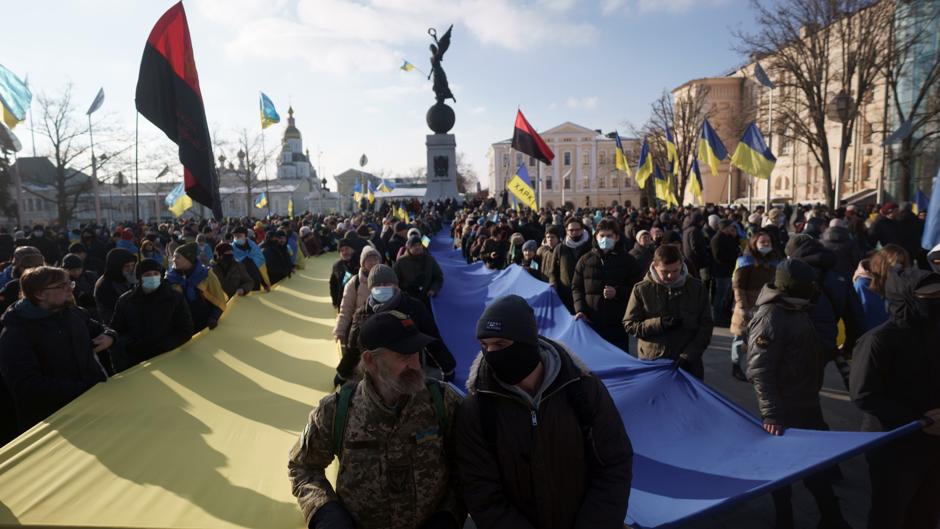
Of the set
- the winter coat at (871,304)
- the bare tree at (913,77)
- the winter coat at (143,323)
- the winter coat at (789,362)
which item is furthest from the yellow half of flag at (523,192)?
the bare tree at (913,77)

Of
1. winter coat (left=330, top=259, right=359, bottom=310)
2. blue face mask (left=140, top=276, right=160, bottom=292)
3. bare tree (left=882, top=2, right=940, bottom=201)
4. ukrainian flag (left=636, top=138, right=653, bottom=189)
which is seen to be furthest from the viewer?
bare tree (left=882, top=2, right=940, bottom=201)

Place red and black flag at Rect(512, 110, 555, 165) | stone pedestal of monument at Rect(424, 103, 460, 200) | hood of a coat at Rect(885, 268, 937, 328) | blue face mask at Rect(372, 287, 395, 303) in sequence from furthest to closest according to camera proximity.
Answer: stone pedestal of monument at Rect(424, 103, 460, 200) → red and black flag at Rect(512, 110, 555, 165) → blue face mask at Rect(372, 287, 395, 303) → hood of a coat at Rect(885, 268, 937, 328)

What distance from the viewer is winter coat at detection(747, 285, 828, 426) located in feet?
13.5

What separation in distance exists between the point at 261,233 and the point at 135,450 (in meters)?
14.1

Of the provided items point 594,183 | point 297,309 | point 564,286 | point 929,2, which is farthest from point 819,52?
point 594,183

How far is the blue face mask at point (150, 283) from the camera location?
5621 millimetres

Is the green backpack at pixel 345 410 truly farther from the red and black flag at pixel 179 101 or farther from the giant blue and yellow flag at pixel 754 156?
the giant blue and yellow flag at pixel 754 156

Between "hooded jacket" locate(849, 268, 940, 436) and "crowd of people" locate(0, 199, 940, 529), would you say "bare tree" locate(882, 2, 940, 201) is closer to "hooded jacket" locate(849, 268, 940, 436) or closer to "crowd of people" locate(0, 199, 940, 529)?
"crowd of people" locate(0, 199, 940, 529)

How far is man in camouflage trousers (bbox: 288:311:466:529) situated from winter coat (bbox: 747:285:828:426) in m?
2.68

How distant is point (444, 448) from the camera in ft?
8.43

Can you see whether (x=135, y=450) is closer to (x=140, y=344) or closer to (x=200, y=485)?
(x=200, y=485)

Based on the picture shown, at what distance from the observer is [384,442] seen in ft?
8.13

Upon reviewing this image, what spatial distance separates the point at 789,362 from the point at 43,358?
17.6 feet

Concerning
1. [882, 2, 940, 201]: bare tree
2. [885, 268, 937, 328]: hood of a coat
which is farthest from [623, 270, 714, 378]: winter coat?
[882, 2, 940, 201]: bare tree
